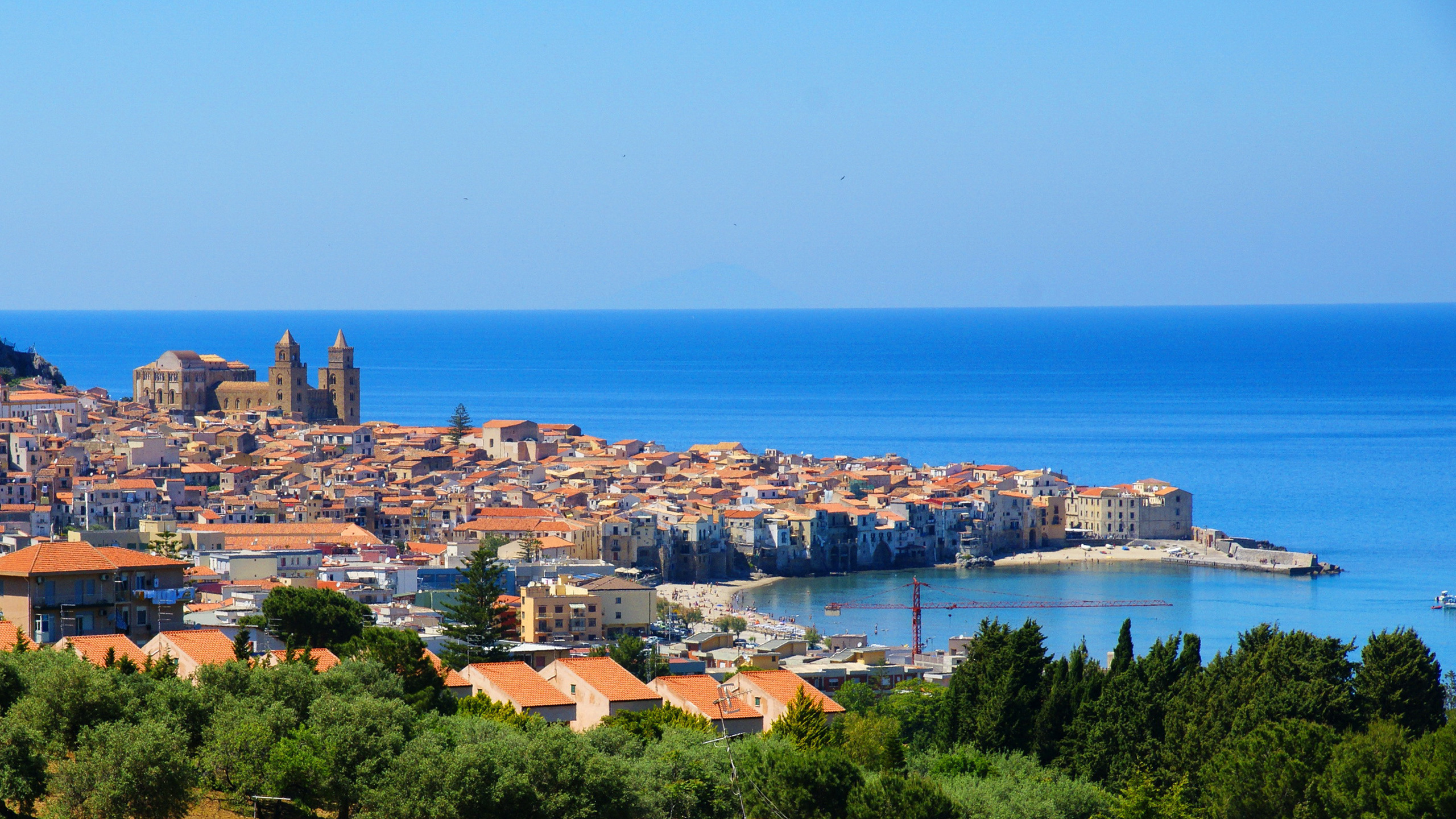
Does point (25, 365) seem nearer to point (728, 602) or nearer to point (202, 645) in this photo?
point (728, 602)

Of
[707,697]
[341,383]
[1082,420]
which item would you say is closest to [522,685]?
[707,697]

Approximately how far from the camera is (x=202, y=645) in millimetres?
18031

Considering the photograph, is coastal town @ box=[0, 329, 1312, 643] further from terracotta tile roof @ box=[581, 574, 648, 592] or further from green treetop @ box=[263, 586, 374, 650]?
green treetop @ box=[263, 586, 374, 650]

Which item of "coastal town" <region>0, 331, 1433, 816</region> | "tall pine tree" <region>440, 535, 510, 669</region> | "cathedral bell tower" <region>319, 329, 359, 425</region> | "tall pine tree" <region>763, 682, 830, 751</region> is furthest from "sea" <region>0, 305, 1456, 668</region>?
"tall pine tree" <region>763, 682, 830, 751</region>

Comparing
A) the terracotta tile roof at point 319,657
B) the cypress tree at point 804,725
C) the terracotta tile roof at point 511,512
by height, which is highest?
the terracotta tile roof at point 511,512

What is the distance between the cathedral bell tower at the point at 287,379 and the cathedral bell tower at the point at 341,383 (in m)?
1.75

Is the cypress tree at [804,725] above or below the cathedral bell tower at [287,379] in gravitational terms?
below

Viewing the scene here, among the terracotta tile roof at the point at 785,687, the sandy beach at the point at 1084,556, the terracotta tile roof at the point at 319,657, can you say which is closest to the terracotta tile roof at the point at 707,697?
the terracotta tile roof at the point at 785,687

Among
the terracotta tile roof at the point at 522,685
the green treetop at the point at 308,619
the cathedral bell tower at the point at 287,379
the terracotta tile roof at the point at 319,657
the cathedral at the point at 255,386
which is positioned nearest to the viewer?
the terracotta tile roof at the point at 319,657

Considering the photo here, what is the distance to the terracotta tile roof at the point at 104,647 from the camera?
651 inches

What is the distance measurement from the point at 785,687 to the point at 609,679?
70.4 inches

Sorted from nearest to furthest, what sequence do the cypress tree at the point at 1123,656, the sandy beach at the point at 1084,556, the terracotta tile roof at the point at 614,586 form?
the cypress tree at the point at 1123,656
the terracotta tile roof at the point at 614,586
the sandy beach at the point at 1084,556

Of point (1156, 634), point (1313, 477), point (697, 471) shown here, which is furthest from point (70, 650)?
point (1313, 477)

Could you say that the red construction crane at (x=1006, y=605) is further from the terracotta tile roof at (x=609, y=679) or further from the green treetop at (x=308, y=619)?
the terracotta tile roof at (x=609, y=679)
